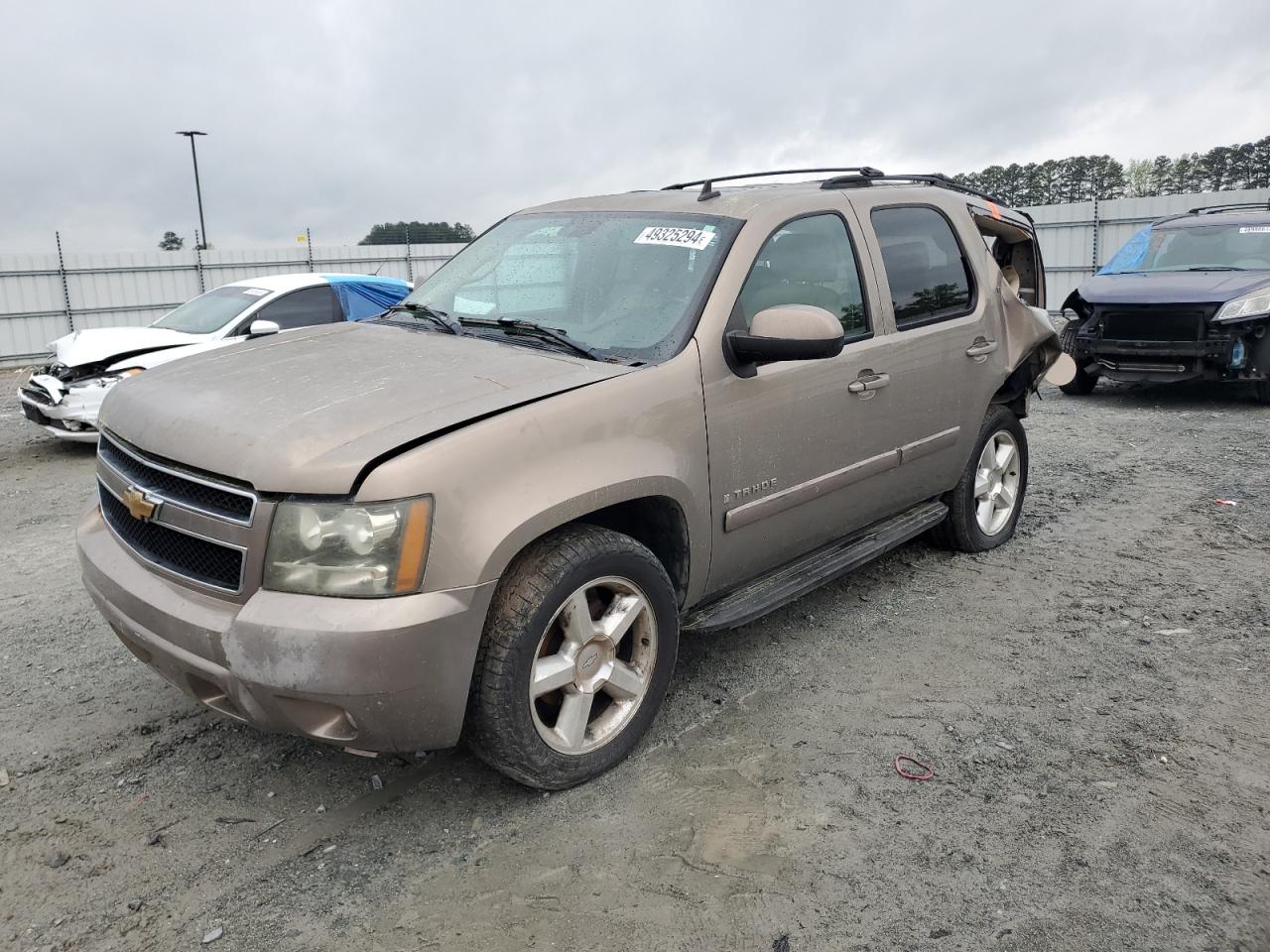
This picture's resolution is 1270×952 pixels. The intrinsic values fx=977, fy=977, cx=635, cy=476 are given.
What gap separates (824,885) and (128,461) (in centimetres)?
245

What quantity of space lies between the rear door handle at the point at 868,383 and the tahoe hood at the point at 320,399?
1.19 metres

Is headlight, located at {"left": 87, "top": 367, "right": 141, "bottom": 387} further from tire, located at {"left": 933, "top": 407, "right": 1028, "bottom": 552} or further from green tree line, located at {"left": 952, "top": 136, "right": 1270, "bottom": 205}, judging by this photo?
green tree line, located at {"left": 952, "top": 136, "right": 1270, "bottom": 205}

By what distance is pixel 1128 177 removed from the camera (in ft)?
91.6

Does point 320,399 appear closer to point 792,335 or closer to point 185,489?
point 185,489

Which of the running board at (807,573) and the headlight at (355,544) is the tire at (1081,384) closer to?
the running board at (807,573)

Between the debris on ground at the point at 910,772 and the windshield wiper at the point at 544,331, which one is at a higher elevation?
the windshield wiper at the point at 544,331

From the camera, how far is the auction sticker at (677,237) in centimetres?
363

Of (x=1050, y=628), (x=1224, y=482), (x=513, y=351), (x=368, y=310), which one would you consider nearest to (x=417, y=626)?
(x=513, y=351)

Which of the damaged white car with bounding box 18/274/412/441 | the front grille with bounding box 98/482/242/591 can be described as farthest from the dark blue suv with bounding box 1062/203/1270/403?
the front grille with bounding box 98/482/242/591

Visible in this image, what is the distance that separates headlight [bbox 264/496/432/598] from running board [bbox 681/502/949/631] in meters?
1.21

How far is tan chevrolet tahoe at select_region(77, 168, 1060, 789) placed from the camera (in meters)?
2.57

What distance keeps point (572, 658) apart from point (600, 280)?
147 centimetres

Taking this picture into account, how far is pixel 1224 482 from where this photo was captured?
6.61m

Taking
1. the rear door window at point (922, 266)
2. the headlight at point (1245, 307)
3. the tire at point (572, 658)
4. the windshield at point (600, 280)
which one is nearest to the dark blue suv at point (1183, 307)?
the headlight at point (1245, 307)
